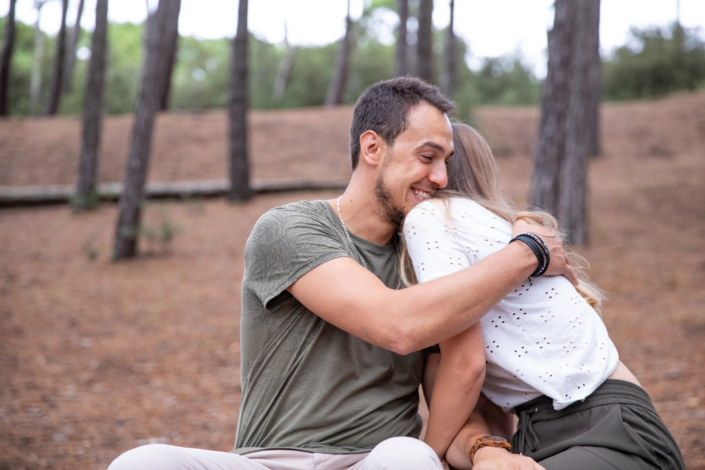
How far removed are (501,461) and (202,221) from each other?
10734 mm

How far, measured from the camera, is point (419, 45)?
11.5m

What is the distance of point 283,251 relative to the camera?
2303 millimetres

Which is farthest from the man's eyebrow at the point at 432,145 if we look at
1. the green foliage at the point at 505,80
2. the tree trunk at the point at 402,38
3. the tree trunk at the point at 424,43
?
the green foliage at the point at 505,80

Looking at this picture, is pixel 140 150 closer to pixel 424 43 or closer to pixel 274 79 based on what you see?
pixel 424 43

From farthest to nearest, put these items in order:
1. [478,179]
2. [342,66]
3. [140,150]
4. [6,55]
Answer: [342,66], [6,55], [140,150], [478,179]

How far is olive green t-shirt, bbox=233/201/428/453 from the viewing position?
2.31 m

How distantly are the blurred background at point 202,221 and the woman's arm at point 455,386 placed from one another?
213 cm

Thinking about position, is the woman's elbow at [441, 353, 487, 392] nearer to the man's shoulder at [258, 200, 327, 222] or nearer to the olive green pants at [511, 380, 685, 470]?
the olive green pants at [511, 380, 685, 470]

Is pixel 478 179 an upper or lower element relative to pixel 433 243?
upper

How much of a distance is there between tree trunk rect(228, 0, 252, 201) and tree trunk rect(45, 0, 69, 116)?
973 centimetres

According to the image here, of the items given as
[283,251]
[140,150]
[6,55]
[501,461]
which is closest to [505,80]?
[6,55]

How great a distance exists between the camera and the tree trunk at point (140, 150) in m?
10.1

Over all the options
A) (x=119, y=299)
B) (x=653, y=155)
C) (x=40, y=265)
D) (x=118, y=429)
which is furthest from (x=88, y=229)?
(x=653, y=155)

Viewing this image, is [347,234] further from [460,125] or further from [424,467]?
[424,467]
